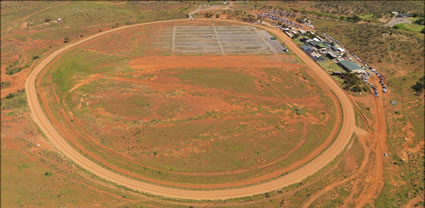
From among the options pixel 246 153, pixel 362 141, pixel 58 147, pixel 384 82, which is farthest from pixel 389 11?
pixel 58 147

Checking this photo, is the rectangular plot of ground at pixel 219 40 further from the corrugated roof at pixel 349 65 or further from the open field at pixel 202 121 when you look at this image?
the corrugated roof at pixel 349 65

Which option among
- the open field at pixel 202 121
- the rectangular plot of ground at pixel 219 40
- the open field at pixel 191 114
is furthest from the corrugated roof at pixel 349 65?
the rectangular plot of ground at pixel 219 40

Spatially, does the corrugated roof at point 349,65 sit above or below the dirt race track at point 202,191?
above

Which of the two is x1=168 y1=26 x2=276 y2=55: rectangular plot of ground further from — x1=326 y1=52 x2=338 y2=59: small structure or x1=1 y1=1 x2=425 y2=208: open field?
x1=326 y1=52 x2=338 y2=59: small structure

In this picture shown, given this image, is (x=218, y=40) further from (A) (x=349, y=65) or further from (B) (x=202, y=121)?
(B) (x=202, y=121)

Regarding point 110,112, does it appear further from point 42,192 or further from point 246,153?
point 246,153

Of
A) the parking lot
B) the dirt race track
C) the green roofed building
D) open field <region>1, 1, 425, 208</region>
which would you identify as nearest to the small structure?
the green roofed building
